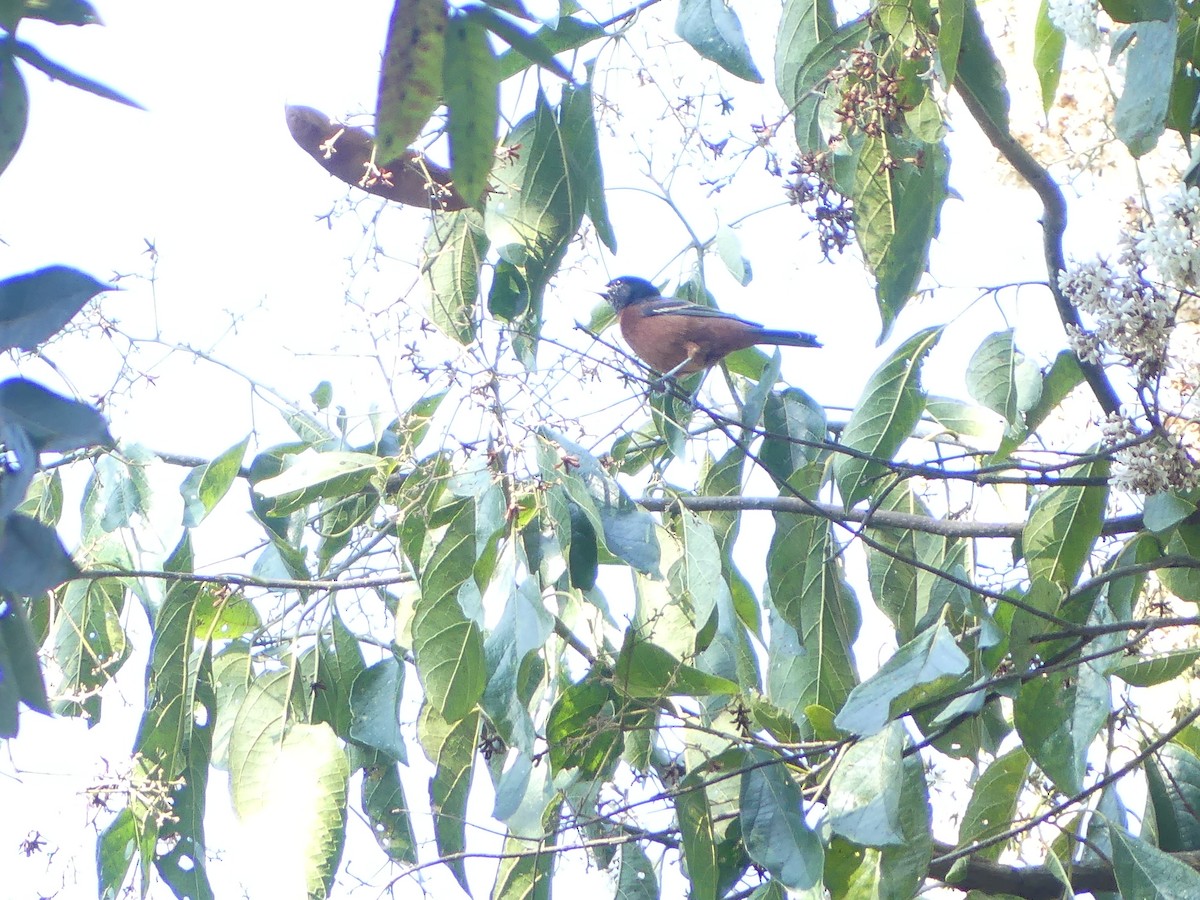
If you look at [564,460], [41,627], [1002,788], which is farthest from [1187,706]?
[41,627]

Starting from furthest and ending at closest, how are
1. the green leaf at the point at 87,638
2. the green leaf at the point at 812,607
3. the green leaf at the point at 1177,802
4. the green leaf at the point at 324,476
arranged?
1. the green leaf at the point at 87,638
2. the green leaf at the point at 812,607
3. the green leaf at the point at 1177,802
4. the green leaf at the point at 324,476

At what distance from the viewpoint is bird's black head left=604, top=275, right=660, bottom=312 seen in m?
4.15

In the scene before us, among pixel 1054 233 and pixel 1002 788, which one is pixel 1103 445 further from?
pixel 1002 788

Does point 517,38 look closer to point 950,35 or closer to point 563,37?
point 950,35

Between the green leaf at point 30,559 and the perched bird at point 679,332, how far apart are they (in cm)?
268

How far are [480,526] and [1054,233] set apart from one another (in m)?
1.51

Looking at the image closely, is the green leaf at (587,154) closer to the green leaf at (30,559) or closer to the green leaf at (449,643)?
the green leaf at (449,643)

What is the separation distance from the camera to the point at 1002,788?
269 centimetres

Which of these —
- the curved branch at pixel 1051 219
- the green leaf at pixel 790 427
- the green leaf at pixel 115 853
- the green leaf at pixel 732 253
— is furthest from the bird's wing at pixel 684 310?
the green leaf at pixel 115 853

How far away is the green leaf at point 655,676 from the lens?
2363 mm

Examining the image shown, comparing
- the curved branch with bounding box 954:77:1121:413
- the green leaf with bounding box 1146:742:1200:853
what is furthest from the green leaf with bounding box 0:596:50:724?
the green leaf with bounding box 1146:742:1200:853

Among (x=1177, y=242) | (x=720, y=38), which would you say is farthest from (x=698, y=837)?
(x=720, y=38)

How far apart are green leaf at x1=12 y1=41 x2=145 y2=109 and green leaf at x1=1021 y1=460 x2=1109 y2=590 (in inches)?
83.6

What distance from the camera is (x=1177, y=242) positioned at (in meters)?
1.89
